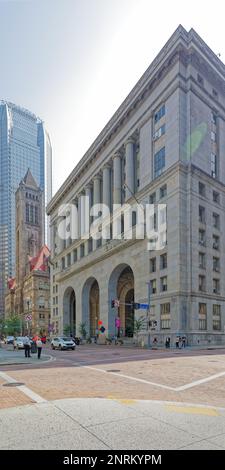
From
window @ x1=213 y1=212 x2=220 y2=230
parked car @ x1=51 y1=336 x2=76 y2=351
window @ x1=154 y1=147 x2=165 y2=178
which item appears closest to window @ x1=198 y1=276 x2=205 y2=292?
window @ x1=213 y1=212 x2=220 y2=230

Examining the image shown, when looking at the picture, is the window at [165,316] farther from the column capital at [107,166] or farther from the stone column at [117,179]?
the column capital at [107,166]

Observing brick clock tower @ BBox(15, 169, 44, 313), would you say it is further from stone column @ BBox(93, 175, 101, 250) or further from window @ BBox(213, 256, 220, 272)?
window @ BBox(213, 256, 220, 272)

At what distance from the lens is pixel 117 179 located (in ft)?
231

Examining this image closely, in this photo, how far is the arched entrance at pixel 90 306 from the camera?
80938 mm

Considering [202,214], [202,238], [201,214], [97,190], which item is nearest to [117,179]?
[97,190]

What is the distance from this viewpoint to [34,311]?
4931 inches

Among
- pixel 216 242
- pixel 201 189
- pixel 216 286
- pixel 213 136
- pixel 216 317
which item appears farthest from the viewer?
pixel 213 136

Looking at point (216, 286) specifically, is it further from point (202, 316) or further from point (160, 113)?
point (160, 113)

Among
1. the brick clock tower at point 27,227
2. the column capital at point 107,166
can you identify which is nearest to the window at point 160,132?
the column capital at point 107,166

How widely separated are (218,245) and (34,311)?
82307 mm

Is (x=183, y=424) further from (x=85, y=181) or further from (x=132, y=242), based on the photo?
(x=85, y=181)

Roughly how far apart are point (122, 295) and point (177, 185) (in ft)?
95.0

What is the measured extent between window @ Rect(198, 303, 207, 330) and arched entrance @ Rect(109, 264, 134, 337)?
59.7 feet
